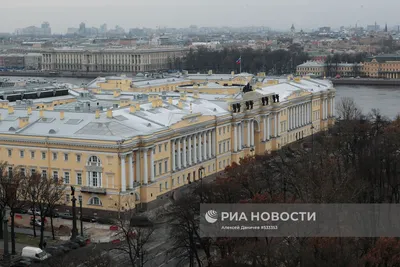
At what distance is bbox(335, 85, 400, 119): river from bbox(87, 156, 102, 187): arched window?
72.3ft

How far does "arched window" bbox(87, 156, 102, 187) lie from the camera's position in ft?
64.9

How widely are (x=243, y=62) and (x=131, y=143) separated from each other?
62039 millimetres

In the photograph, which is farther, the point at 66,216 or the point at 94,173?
the point at 94,173

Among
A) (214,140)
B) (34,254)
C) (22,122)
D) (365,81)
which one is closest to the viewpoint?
(34,254)

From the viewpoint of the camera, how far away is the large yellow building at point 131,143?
1972 centimetres

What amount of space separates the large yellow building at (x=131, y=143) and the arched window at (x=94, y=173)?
0.08ft

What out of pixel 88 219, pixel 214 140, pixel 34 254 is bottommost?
pixel 88 219

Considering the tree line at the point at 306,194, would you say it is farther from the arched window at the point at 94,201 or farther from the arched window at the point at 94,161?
the arched window at the point at 94,161

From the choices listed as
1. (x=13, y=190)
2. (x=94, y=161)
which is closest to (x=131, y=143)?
(x=94, y=161)

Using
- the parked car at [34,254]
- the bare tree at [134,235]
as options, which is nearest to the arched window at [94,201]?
the bare tree at [134,235]

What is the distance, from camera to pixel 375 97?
5272 centimetres

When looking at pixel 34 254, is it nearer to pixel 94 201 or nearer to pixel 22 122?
pixel 94 201

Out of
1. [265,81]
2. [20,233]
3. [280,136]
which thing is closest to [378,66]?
[265,81]

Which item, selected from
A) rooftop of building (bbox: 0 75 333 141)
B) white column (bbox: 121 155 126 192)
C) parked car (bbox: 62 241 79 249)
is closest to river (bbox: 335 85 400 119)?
rooftop of building (bbox: 0 75 333 141)
